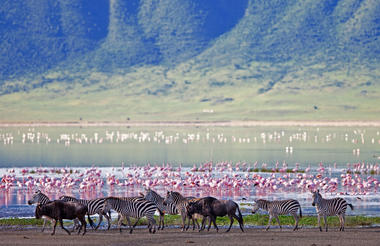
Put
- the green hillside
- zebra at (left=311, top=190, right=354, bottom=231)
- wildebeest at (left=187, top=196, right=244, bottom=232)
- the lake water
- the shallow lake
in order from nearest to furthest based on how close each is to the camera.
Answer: wildebeest at (left=187, top=196, right=244, bottom=232), zebra at (left=311, top=190, right=354, bottom=231), the lake water, the shallow lake, the green hillside

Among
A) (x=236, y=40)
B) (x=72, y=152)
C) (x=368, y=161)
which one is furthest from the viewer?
(x=236, y=40)

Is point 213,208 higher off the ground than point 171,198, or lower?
lower

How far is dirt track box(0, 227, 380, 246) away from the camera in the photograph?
1833 centimetres

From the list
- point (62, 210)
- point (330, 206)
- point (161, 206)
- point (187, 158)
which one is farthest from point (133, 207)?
point (187, 158)

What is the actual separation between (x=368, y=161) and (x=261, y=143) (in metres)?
21.9

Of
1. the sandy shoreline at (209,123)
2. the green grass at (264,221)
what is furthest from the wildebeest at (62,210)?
the sandy shoreline at (209,123)

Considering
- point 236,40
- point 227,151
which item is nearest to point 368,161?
point 227,151

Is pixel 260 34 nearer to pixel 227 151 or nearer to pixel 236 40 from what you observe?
pixel 236 40

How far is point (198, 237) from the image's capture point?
1925 centimetres

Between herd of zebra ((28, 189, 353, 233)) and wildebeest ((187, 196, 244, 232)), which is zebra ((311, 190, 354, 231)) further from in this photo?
wildebeest ((187, 196, 244, 232))

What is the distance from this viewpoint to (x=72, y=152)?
58.0m

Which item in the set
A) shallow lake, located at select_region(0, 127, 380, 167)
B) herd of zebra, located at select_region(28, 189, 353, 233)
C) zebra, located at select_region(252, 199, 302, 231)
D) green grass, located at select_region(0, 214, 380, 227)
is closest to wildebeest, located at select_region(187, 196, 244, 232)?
herd of zebra, located at select_region(28, 189, 353, 233)

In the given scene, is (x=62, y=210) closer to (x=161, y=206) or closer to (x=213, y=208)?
(x=161, y=206)

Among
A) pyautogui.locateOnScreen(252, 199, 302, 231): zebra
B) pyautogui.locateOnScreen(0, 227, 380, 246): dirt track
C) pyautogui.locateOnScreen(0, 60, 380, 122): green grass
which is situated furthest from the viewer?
pyautogui.locateOnScreen(0, 60, 380, 122): green grass
